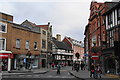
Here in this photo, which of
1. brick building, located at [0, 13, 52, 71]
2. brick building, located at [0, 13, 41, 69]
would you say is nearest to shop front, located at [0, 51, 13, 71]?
brick building, located at [0, 13, 52, 71]

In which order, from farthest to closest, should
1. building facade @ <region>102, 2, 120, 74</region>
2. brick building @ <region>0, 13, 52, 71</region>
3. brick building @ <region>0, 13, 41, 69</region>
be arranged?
brick building @ <region>0, 13, 41, 69</region> < brick building @ <region>0, 13, 52, 71</region> < building facade @ <region>102, 2, 120, 74</region>

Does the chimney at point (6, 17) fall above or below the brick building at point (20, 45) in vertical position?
above

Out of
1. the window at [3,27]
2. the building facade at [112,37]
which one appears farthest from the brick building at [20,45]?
the building facade at [112,37]

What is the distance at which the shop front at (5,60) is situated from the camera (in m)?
33.4

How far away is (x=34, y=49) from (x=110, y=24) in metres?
23.1

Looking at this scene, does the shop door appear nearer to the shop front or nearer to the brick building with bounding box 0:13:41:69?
the shop front

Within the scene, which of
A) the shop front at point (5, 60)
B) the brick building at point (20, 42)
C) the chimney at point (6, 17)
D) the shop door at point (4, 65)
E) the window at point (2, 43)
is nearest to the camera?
the shop front at point (5, 60)

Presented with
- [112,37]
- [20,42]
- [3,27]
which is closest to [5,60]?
[3,27]

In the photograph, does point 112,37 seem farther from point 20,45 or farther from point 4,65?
point 20,45

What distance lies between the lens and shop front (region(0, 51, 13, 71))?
3338cm

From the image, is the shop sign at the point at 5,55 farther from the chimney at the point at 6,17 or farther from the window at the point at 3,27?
the chimney at the point at 6,17

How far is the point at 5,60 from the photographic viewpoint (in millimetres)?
34344

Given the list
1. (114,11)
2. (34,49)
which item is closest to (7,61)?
(34,49)

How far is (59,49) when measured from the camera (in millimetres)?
75188
